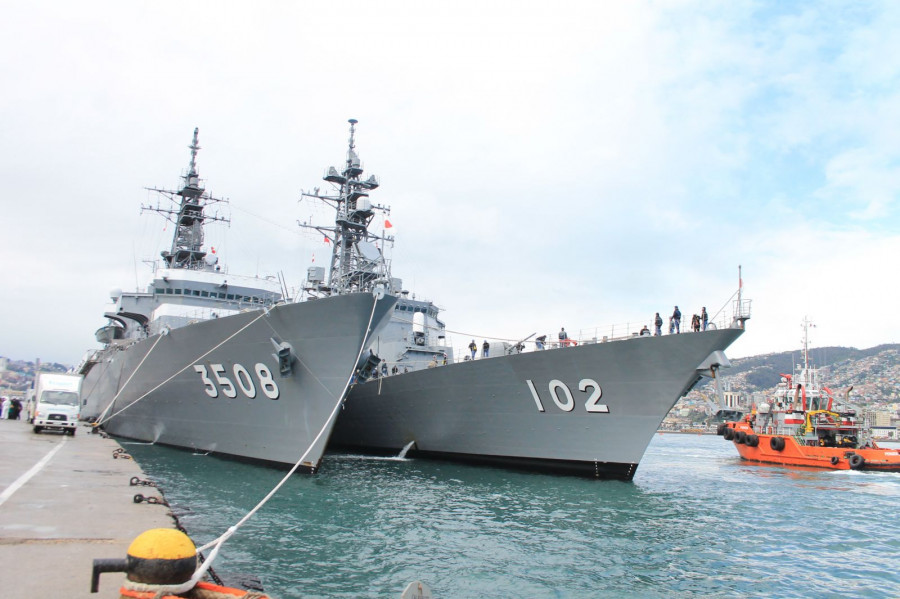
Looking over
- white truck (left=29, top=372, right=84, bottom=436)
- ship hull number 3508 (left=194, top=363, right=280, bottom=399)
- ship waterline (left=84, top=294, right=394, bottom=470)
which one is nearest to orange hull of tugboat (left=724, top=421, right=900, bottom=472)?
ship waterline (left=84, top=294, right=394, bottom=470)

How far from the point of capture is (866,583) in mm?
7148

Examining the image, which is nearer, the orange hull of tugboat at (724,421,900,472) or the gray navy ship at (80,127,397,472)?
the gray navy ship at (80,127,397,472)

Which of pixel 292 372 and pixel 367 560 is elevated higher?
pixel 292 372

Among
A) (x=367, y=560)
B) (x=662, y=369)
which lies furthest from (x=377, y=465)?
(x=367, y=560)

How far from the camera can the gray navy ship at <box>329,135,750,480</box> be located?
1246cm

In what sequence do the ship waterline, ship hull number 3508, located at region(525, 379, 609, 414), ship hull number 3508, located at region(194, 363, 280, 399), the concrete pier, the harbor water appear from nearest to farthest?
the concrete pier
the harbor water
the ship waterline
ship hull number 3508, located at region(194, 363, 280, 399)
ship hull number 3508, located at region(525, 379, 609, 414)

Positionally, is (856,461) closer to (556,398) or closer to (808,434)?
(808,434)

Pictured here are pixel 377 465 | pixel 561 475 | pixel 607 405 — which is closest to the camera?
pixel 607 405

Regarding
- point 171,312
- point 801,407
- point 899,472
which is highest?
point 171,312

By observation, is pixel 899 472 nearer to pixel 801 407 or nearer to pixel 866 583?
pixel 801 407

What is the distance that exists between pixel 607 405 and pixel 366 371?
5558 mm

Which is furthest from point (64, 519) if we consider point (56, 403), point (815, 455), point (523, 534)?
point (815, 455)

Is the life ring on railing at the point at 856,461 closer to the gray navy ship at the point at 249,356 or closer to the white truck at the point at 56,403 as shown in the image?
the gray navy ship at the point at 249,356

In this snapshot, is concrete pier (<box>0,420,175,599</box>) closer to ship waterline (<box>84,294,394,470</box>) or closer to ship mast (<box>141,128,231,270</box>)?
ship waterline (<box>84,294,394,470</box>)
